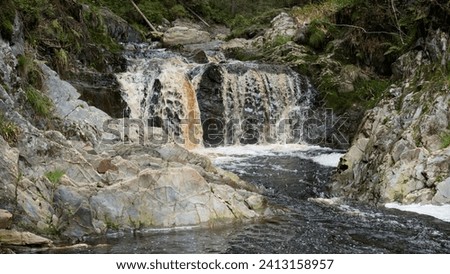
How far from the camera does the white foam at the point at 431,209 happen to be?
8102 mm

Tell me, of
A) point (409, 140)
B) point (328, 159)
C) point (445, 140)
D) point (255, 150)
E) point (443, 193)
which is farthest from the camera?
point (255, 150)

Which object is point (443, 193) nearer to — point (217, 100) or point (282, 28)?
point (217, 100)

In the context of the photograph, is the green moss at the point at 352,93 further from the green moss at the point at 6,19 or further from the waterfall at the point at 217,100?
the green moss at the point at 6,19

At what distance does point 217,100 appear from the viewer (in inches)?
719

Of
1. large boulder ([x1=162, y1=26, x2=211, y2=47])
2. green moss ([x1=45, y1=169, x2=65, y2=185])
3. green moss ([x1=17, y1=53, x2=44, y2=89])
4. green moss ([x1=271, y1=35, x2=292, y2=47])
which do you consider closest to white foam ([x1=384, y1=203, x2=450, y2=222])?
green moss ([x1=45, y1=169, x2=65, y2=185])

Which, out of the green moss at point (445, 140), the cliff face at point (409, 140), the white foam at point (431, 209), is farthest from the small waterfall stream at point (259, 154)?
the green moss at point (445, 140)

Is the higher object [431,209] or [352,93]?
[352,93]

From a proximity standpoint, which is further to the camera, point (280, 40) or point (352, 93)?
point (280, 40)

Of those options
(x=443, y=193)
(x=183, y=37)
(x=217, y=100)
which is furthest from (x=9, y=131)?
(x=183, y=37)

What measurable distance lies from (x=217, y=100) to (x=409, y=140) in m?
8.86

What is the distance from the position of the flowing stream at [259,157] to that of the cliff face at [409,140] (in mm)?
663

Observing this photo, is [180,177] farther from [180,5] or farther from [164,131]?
[180,5]

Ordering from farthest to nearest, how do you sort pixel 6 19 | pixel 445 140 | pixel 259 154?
pixel 259 154
pixel 6 19
pixel 445 140

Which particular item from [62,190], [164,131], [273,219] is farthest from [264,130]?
[62,190]
